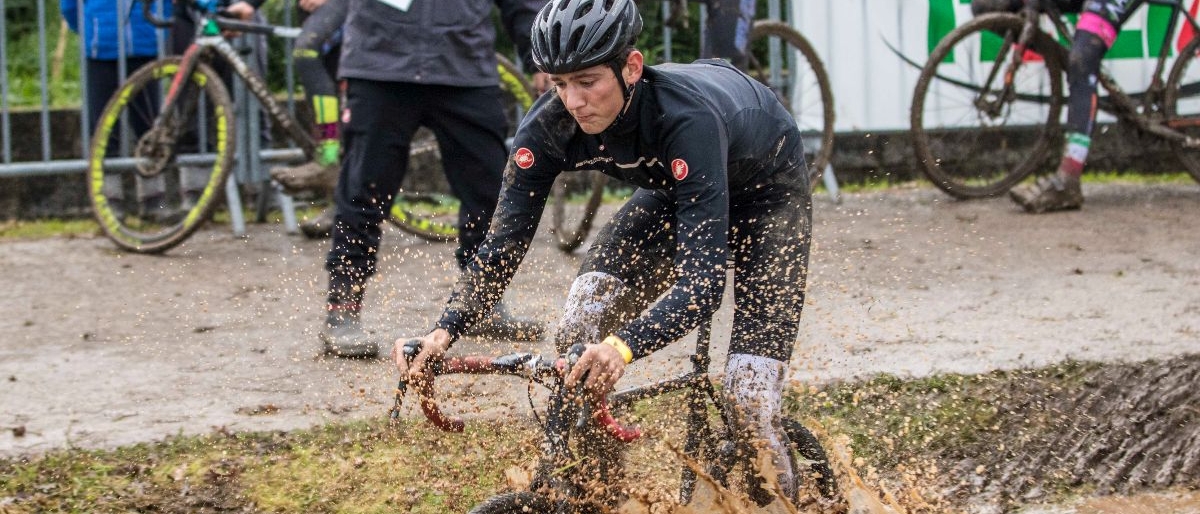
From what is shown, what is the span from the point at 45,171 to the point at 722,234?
6567 mm

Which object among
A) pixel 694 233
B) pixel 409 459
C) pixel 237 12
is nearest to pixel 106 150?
pixel 237 12

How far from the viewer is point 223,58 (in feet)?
28.9


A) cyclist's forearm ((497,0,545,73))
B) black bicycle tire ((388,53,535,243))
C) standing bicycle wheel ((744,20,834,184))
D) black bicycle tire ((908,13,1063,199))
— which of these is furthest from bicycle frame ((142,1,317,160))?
black bicycle tire ((908,13,1063,199))

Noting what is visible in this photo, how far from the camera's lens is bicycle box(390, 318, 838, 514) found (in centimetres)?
362

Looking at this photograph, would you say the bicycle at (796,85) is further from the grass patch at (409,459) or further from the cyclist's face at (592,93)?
the cyclist's face at (592,93)

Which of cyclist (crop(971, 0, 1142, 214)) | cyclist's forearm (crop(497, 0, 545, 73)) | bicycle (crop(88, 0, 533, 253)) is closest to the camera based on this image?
cyclist's forearm (crop(497, 0, 545, 73))

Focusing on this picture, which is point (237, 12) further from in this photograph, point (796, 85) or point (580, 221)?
point (796, 85)

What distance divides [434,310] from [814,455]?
2.98 m

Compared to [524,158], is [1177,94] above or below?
below

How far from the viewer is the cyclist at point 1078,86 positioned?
869 cm

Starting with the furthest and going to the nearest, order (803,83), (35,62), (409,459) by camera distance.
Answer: (35,62) → (803,83) → (409,459)

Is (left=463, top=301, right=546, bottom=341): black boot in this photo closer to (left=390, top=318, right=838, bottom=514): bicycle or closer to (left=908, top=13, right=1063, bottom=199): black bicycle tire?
(left=390, top=318, right=838, bottom=514): bicycle

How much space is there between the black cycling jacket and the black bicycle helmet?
18cm

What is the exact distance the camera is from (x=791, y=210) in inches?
170
